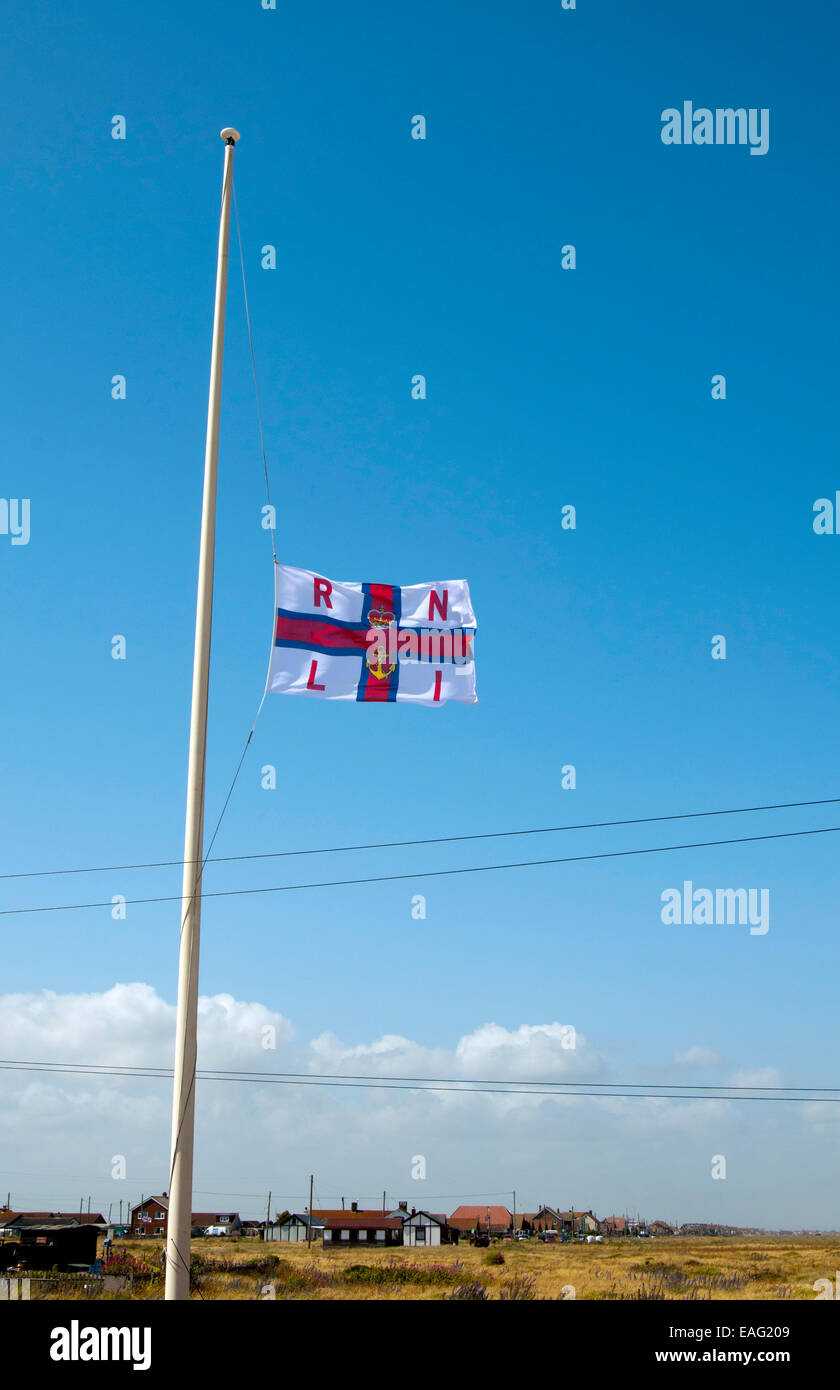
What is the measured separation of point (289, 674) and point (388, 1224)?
67935mm

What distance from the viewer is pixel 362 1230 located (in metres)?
73.8

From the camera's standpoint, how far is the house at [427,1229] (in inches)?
3135

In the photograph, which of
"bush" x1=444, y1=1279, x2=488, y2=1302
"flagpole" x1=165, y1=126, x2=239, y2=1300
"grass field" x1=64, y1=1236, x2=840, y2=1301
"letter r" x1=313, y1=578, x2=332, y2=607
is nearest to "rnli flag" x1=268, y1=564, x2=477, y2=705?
"letter r" x1=313, y1=578, x2=332, y2=607

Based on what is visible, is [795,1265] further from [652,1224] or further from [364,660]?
[652,1224]

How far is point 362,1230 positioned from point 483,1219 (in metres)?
22.5

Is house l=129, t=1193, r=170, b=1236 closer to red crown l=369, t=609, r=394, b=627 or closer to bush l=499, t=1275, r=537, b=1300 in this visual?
bush l=499, t=1275, r=537, b=1300

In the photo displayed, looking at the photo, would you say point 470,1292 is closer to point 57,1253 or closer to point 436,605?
point 57,1253

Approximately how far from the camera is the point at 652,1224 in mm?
97062

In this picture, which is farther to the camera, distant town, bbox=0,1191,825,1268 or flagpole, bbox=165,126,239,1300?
distant town, bbox=0,1191,825,1268

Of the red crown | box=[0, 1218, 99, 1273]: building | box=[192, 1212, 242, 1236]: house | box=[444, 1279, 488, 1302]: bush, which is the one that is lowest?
box=[192, 1212, 242, 1236]: house

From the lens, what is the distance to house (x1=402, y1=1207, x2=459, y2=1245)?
79.6m

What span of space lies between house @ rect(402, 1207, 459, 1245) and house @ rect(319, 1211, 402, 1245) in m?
4.16
